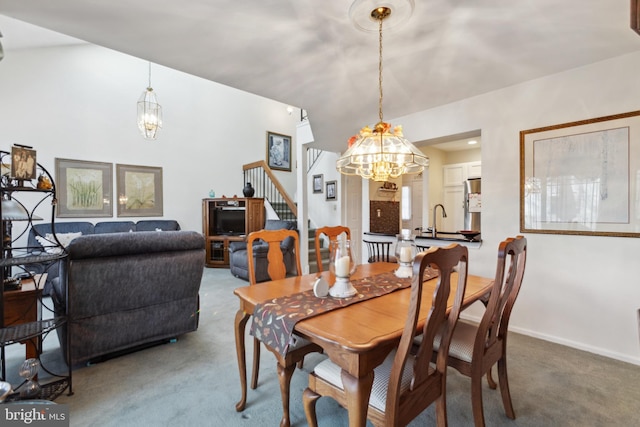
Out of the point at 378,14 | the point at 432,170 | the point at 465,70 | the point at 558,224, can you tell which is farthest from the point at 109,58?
the point at 558,224

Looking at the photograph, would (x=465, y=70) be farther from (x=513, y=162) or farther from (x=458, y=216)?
(x=458, y=216)

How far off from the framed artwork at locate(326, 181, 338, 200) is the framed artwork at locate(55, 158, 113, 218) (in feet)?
13.8

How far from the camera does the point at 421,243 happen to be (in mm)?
3449

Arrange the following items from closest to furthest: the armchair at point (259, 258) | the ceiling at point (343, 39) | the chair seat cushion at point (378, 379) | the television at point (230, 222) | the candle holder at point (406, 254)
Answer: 1. the chair seat cushion at point (378, 379)
2. the ceiling at point (343, 39)
3. the candle holder at point (406, 254)
4. the armchair at point (259, 258)
5. the television at point (230, 222)

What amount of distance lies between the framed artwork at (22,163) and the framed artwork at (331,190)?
174 inches

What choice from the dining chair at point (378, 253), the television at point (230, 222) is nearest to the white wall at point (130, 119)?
the television at point (230, 222)

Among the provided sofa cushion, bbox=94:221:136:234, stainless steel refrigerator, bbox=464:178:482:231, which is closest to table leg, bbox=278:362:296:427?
stainless steel refrigerator, bbox=464:178:482:231

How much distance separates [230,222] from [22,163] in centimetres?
457

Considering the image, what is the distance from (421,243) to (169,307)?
2.79 metres

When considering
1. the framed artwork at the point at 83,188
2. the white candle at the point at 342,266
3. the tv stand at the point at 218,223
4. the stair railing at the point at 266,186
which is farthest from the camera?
the stair railing at the point at 266,186

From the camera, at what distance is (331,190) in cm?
577

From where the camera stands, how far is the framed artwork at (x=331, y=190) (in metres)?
5.67

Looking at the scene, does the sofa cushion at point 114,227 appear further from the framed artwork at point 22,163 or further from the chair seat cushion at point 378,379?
the chair seat cushion at point 378,379

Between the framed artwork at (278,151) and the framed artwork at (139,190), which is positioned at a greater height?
the framed artwork at (278,151)
